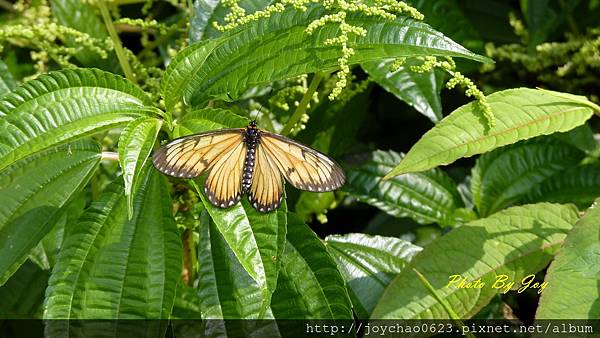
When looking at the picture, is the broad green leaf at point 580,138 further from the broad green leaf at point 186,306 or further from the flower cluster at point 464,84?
the broad green leaf at point 186,306

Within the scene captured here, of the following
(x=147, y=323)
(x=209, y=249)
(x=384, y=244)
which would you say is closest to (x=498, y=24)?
(x=384, y=244)

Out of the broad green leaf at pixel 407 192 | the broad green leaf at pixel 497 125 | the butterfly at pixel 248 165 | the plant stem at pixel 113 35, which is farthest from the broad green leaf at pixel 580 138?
the plant stem at pixel 113 35

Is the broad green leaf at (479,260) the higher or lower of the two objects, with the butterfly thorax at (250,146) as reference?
lower

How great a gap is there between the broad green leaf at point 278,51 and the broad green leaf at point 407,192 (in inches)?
18.1

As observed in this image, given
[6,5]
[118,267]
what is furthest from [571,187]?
[6,5]

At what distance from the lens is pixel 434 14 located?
1.76 metres

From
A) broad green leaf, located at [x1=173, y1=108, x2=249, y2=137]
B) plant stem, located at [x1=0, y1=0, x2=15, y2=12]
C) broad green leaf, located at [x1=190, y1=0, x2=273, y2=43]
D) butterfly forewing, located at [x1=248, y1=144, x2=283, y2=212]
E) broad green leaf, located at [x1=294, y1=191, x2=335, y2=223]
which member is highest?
plant stem, located at [x1=0, y1=0, x2=15, y2=12]

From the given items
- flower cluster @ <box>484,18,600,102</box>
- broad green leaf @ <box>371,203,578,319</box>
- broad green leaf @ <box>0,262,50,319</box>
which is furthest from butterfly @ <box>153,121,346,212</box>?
flower cluster @ <box>484,18,600,102</box>

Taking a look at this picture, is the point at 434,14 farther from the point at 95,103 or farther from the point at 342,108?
the point at 95,103

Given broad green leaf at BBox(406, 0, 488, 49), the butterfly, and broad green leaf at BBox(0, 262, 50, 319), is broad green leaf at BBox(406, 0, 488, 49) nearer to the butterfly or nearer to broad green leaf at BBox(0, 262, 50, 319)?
the butterfly

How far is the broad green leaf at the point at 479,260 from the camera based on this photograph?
132cm

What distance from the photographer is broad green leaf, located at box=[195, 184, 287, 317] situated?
3.43ft

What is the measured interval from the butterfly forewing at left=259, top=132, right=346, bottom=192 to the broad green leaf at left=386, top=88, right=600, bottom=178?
14 cm

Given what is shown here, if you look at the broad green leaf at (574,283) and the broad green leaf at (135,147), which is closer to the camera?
the broad green leaf at (135,147)
